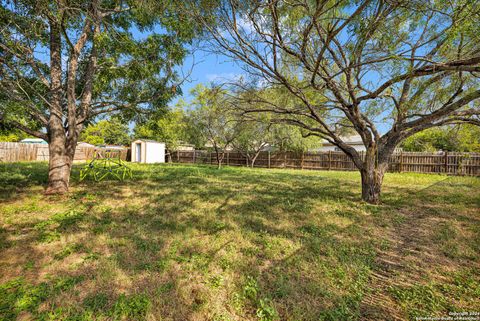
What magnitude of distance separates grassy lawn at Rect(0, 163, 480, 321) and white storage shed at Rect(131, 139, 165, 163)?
16.2 meters

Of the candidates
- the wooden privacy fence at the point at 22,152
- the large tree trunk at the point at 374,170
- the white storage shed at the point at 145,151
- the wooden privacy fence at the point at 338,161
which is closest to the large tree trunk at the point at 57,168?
Result: the large tree trunk at the point at 374,170

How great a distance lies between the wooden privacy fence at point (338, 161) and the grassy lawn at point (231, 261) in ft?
30.5

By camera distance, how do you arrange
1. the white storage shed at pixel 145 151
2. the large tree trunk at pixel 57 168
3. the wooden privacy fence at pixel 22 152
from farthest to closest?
1. the white storage shed at pixel 145 151
2. the wooden privacy fence at pixel 22 152
3. the large tree trunk at pixel 57 168

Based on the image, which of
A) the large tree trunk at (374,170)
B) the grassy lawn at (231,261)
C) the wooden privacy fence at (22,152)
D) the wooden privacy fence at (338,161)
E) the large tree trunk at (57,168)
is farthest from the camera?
the wooden privacy fence at (22,152)

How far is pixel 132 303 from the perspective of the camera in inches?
67.4

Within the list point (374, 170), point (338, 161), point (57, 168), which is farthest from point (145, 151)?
point (374, 170)

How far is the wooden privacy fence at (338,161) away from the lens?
11.1 metres

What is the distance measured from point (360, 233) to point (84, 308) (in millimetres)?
3602

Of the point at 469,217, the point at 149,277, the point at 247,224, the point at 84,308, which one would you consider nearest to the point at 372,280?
the point at 247,224

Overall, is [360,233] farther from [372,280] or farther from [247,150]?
[247,150]

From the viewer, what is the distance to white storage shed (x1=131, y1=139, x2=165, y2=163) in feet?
66.4

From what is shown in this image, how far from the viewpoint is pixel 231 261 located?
7.89 feet

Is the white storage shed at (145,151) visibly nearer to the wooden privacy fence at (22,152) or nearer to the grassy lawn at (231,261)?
the wooden privacy fence at (22,152)

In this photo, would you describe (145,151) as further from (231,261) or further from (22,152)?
(231,261)
